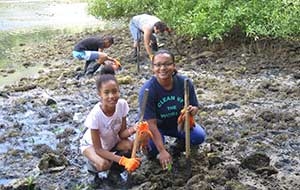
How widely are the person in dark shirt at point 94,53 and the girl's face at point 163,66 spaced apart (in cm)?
550

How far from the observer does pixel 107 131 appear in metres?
5.04

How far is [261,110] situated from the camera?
7.25 metres

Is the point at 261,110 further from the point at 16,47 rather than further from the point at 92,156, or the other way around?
the point at 16,47

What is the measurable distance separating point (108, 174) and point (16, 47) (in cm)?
1199

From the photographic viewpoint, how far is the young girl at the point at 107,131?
15.9 feet

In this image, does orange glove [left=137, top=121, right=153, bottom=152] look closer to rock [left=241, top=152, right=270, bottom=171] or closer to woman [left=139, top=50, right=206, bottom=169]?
woman [left=139, top=50, right=206, bottom=169]

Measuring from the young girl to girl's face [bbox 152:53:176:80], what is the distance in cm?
40

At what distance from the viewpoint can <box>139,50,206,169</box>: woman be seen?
5027 millimetres

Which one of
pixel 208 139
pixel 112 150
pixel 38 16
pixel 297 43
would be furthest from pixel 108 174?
pixel 38 16

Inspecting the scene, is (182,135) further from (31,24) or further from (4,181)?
(31,24)

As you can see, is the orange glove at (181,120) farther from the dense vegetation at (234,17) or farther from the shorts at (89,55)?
the shorts at (89,55)

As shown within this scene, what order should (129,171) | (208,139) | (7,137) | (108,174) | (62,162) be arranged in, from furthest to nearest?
(7,137) < (208,139) < (62,162) < (108,174) < (129,171)

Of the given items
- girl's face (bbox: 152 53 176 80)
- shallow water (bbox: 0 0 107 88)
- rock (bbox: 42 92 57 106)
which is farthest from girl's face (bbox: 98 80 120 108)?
shallow water (bbox: 0 0 107 88)

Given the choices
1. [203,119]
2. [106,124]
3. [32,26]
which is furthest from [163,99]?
[32,26]
